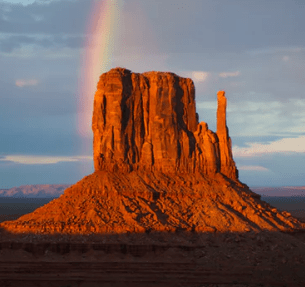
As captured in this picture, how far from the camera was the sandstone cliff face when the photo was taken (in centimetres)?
9825

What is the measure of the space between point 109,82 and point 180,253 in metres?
25.3

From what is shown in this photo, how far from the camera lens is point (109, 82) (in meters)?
99.0

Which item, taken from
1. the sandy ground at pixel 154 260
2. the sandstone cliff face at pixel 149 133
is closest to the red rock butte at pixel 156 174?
the sandstone cliff face at pixel 149 133

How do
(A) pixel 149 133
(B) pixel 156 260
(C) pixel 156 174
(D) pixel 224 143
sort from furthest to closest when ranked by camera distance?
(D) pixel 224 143 → (A) pixel 149 133 → (C) pixel 156 174 → (B) pixel 156 260

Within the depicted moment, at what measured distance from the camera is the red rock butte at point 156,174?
90875mm

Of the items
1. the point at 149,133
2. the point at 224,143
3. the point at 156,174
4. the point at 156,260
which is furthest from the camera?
the point at 224,143

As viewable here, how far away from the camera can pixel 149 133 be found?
10019cm

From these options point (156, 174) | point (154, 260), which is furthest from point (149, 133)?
point (154, 260)

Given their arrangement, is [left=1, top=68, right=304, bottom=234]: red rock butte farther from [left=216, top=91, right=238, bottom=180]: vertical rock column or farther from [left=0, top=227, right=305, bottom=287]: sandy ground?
[left=0, top=227, right=305, bottom=287]: sandy ground

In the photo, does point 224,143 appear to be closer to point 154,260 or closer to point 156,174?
point 156,174

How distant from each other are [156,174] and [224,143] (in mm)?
10284

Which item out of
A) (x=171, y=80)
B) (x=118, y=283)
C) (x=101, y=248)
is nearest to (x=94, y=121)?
(x=171, y=80)

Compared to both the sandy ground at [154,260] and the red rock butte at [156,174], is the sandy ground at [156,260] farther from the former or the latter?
the red rock butte at [156,174]

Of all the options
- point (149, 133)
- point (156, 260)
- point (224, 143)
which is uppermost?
point (149, 133)
